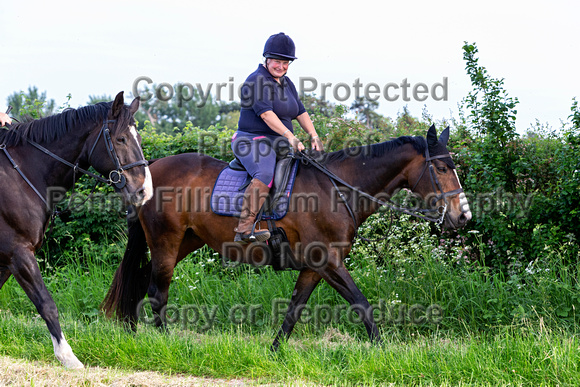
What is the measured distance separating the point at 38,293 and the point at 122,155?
1.49m

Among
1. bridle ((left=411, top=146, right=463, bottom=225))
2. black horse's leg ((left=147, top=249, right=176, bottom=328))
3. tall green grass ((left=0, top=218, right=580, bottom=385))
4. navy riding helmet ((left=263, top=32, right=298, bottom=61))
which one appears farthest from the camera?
black horse's leg ((left=147, top=249, right=176, bottom=328))

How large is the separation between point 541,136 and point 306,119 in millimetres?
3745

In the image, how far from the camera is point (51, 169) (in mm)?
5422

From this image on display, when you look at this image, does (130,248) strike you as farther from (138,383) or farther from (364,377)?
(364,377)

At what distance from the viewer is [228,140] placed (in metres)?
8.86

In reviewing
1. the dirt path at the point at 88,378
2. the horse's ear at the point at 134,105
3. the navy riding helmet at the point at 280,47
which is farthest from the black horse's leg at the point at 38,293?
the navy riding helmet at the point at 280,47

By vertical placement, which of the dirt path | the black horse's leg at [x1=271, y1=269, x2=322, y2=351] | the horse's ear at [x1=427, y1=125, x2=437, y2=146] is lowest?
the dirt path

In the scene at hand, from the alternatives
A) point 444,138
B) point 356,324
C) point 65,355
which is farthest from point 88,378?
point 444,138

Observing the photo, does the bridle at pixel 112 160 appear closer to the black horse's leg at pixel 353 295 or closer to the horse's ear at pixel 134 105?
the horse's ear at pixel 134 105

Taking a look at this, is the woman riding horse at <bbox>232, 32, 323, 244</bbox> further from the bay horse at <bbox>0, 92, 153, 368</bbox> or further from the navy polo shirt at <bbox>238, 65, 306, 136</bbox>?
the bay horse at <bbox>0, 92, 153, 368</bbox>

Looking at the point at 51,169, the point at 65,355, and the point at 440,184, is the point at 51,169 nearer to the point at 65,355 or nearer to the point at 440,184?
→ the point at 65,355

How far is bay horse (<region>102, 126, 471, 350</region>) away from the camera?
552 centimetres

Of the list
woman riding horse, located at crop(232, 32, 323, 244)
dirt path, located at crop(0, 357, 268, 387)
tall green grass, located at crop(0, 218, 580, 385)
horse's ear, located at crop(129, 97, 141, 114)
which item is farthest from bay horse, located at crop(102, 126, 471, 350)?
horse's ear, located at crop(129, 97, 141, 114)

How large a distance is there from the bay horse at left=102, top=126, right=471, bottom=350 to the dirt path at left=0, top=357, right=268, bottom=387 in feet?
3.51
